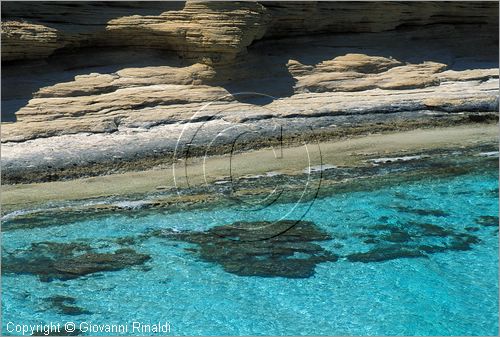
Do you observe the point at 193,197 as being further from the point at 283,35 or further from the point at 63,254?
the point at 283,35

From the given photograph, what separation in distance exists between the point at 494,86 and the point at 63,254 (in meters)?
9.47

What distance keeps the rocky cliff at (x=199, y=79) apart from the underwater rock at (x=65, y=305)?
147 inches

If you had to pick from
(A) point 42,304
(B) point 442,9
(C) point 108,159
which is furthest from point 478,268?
(B) point 442,9

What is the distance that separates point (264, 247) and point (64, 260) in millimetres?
2179

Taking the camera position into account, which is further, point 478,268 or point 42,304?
point 478,268

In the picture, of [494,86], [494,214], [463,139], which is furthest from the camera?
[494,86]

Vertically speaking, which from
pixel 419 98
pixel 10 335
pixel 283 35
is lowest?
pixel 10 335

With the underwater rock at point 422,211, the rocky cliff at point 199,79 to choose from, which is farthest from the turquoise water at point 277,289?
the rocky cliff at point 199,79

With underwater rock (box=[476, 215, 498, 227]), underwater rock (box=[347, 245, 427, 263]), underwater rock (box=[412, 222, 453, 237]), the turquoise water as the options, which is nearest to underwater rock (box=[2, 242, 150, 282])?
the turquoise water

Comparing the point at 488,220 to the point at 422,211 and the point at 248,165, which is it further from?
the point at 248,165

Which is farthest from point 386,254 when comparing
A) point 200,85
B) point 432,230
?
point 200,85

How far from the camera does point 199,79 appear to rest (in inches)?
508

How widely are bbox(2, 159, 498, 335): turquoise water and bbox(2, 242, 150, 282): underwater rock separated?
125mm

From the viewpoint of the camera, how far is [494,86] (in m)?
14.8
